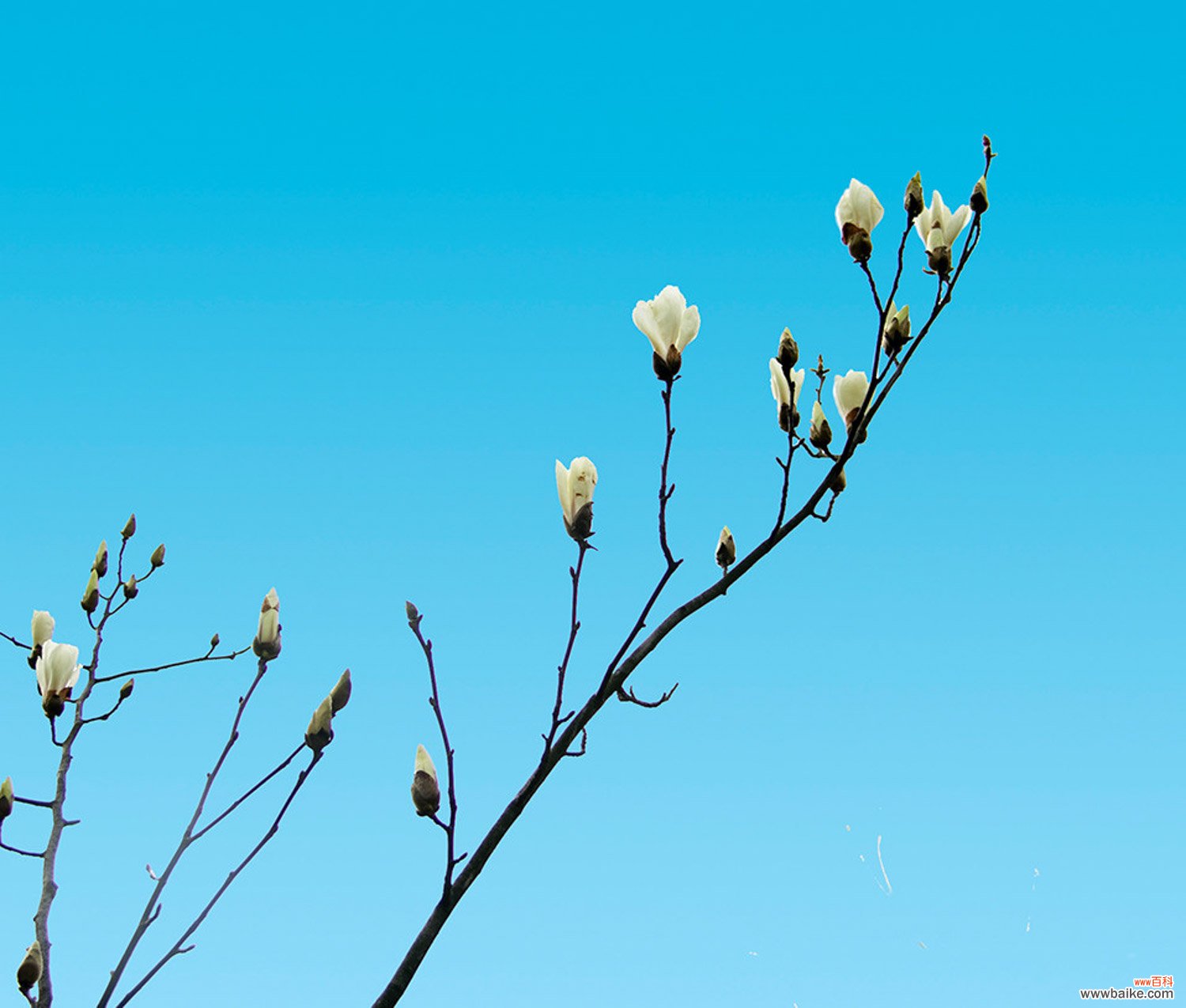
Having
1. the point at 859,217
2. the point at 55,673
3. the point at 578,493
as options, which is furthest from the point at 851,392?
the point at 55,673

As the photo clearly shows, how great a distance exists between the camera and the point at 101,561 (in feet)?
10.5

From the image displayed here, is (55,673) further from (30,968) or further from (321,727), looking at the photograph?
(321,727)

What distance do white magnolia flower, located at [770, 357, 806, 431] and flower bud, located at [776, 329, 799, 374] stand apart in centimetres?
1

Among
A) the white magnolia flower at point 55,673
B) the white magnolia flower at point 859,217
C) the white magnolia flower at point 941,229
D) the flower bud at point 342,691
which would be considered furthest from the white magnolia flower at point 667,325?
the white magnolia flower at point 55,673

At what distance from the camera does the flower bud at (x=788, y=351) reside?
208cm

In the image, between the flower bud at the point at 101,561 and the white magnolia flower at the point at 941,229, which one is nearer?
the white magnolia flower at the point at 941,229

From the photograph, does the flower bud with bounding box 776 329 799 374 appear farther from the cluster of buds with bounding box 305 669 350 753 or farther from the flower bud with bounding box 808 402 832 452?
the cluster of buds with bounding box 305 669 350 753

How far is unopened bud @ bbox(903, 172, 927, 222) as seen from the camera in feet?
6.91

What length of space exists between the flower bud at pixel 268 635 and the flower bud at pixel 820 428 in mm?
1076

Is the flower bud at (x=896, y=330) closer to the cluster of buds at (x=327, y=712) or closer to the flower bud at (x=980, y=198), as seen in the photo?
the flower bud at (x=980, y=198)

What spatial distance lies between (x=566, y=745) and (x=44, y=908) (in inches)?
60.0

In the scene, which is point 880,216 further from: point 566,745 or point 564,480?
point 566,745

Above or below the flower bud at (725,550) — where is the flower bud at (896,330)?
above

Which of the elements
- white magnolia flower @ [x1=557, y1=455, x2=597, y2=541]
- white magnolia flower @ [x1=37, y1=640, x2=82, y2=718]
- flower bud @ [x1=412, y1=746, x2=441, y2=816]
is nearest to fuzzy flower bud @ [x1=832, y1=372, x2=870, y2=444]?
white magnolia flower @ [x1=557, y1=455, x2=597, y2=541]
